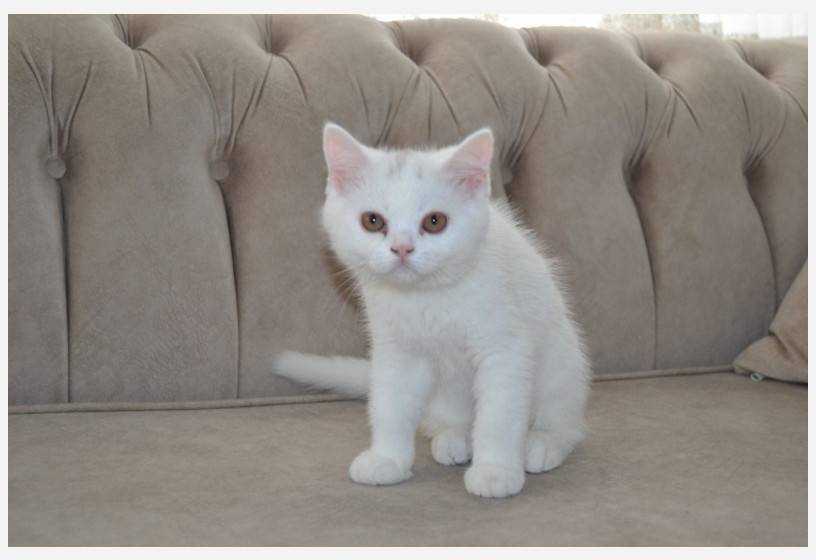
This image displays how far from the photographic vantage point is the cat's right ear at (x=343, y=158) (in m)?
1.17

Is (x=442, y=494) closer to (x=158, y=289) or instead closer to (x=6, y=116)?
(x=158, y=289)

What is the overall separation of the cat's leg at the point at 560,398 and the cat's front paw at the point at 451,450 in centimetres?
10

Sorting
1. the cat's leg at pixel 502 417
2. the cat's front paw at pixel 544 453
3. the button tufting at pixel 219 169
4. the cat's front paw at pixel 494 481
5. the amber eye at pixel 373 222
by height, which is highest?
the amber eye at pixel 373 222

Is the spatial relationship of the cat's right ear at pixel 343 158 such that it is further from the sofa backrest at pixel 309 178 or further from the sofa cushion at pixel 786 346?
the sofa cushion at pixel 786 346

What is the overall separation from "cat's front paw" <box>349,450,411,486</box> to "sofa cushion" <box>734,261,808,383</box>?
88 centimetres

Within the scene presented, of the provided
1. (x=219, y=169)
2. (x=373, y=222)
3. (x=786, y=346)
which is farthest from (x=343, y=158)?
(x=786, y=346)

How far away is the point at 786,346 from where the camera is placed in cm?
162

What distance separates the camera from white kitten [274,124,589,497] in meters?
1.11

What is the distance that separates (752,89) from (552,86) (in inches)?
19.7

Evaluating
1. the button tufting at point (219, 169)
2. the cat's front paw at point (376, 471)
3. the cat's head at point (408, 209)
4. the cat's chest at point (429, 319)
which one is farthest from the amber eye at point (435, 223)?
the button tufting at point (219, 169)

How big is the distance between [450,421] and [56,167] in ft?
2.85

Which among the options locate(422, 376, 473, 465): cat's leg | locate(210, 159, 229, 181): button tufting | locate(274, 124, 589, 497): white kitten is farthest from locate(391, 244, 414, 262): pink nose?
locate(210, 159, 229, 181): button tufting

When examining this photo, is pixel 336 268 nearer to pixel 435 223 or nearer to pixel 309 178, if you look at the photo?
pixel 309 178

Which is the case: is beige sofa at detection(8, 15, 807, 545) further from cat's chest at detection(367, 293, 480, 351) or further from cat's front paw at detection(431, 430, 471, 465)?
cat's chest at detection(367, 293, 480, 351)
